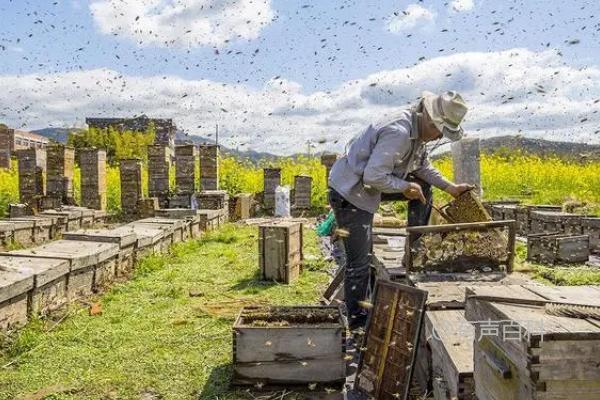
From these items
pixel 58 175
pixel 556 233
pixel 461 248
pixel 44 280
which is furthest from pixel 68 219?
pixel 461 248

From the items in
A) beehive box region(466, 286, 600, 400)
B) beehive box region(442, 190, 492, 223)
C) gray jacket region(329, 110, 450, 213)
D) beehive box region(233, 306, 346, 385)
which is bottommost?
beehive box region(233, 306, 346, 385)

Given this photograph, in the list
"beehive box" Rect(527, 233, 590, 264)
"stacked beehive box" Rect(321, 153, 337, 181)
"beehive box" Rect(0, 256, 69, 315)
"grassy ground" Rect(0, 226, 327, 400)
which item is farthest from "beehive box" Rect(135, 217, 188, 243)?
"stacked beehive box" Rect(321, 153, 337, 181)

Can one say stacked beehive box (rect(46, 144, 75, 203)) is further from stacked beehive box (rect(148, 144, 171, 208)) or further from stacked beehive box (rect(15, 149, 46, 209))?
stacked beehive box (rect(148, 144, 171, 208))

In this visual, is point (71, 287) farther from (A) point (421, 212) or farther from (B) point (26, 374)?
(A) point (421, 212)

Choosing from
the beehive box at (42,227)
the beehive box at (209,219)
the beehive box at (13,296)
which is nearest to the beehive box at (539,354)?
the beehive box at (13,296)

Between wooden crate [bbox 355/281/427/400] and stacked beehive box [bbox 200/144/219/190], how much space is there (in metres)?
12.5

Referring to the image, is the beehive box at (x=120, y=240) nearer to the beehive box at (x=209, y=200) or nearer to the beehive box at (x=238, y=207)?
the beehive box at (x=209, y=200)

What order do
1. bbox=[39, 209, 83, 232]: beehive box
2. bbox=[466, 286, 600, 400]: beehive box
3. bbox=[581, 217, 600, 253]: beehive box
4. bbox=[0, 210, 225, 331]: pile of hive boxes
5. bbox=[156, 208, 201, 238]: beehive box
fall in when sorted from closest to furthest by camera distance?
bbox=[466, 286, 600, 400]: beehive box, bbox=[0, 210, 225, 331]: pile of hive boxes, bbox=[581, 217, 600, 253]: beehive box, bbox=[156, 208, 201, 238]: beehive box, bbox=[39, 209, 83, 232]: beehive box

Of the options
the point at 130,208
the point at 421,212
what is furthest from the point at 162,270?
the point at 130,208

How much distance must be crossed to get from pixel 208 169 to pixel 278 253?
9.30m

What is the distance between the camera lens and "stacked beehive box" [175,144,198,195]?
15.8 m

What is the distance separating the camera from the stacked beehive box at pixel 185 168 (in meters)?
15.8

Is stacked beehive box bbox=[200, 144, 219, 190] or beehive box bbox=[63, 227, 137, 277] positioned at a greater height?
stacked beehive box bbox=[200, 144, 219, 190]

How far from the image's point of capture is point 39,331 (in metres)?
5.12
